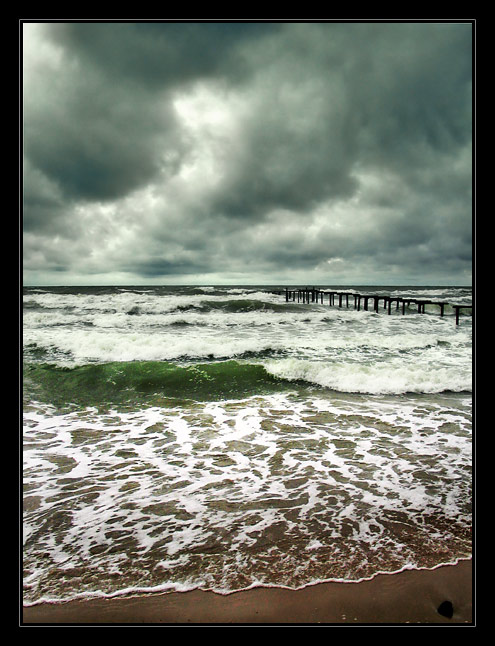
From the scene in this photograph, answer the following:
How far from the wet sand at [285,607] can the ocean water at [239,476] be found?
0.11m

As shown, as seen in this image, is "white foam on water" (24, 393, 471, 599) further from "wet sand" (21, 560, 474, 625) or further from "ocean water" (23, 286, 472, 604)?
"wet sand" (21, 560, 474, 625)

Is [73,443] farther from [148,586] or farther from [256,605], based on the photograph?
[256,605]

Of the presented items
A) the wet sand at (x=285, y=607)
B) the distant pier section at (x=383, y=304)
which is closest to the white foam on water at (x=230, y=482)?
the wet sand at (x=285, y=607)

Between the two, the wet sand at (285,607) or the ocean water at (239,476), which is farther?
the ocean water at (239,476)

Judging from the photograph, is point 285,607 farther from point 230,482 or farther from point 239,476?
point 239,476

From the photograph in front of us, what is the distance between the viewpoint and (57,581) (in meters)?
2.77

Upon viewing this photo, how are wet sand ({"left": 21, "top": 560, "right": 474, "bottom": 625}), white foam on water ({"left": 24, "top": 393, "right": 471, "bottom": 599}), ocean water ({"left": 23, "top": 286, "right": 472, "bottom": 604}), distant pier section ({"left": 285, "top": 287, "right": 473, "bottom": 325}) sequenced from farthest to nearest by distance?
distant pier section ({"left": 285, "top": 287, "right": 473, "bottom": 325}) < white foam on water ({"left": 24, "top": 393, "right": 471, "bottom": 599}) < ocean water ({"left": 23, "top": 286, "right": 472, "bottom": 604}) < wet sand ({"left": 21, "top": 560, "right": 474, "bottom": 625})

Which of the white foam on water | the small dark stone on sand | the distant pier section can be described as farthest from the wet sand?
the distant pier section

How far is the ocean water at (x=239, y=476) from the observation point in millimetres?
2959

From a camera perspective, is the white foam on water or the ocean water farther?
the white foam on water

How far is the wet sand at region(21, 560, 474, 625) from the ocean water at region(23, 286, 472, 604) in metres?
0.11

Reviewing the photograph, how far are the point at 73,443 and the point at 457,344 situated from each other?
17042 mm

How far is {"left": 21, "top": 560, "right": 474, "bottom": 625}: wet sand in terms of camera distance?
2.40m

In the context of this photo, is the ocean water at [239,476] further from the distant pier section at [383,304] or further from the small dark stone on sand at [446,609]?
the distant pier section at [383,304]
